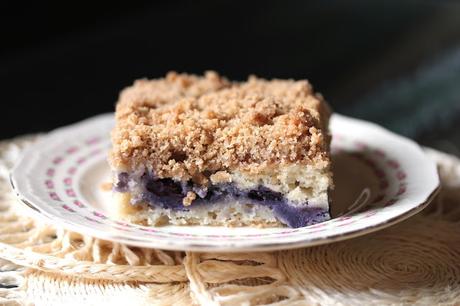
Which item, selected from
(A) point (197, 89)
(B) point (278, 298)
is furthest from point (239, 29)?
(B) point (278, 298)

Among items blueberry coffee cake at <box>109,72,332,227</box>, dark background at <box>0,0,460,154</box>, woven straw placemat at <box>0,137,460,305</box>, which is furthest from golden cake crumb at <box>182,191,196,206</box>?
dark background at <box>0,0,460,154</box>

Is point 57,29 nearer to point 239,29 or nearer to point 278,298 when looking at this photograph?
point 239,29

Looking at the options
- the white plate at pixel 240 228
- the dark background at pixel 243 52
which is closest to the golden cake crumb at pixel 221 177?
the white plate at pixel 240 228

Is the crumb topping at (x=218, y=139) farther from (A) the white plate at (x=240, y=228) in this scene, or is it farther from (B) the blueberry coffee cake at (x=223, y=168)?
(A) the white plate at (x=240, y=228)

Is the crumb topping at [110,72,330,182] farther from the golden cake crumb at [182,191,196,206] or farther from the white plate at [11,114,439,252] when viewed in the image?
the white plate at [11,114,439,252]

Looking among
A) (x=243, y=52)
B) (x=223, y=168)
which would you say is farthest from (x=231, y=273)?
(x=243, y=52)
